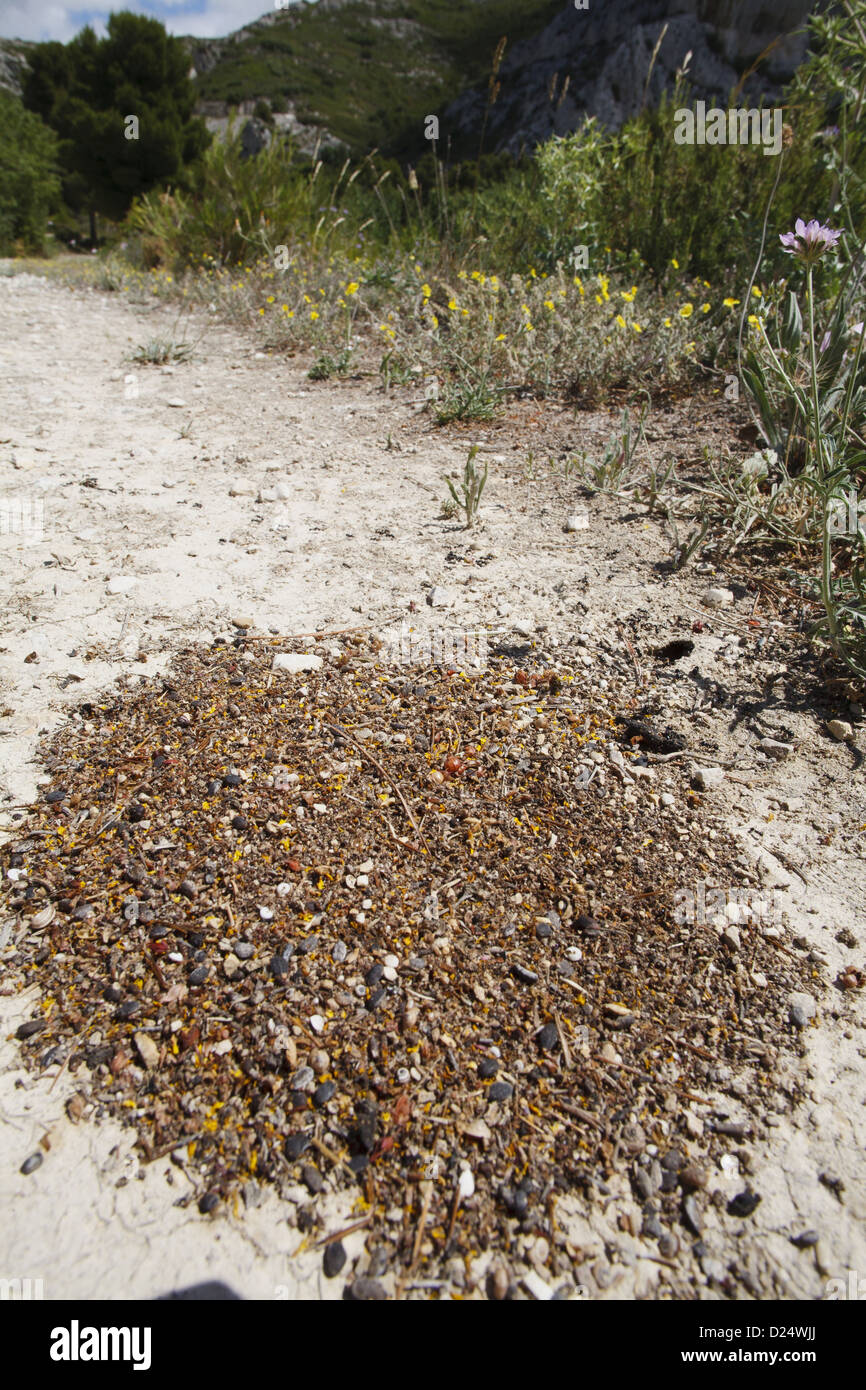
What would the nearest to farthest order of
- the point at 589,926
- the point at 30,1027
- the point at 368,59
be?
the point at 30,1027 < the point at 589,926 < the point at 368,59

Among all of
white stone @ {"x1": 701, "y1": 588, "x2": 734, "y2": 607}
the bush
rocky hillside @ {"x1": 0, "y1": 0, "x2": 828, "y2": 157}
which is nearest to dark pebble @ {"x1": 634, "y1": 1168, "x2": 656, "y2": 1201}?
white stone @ {"x1": 701, "y1": 588, "x2": 734, "y2": 607}

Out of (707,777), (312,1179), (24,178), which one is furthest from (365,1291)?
(24,178)

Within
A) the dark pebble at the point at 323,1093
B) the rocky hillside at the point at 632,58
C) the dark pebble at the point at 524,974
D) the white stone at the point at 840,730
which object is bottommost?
the dark pebble at the point at 323,1093

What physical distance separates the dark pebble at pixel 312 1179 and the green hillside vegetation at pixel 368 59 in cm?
4932

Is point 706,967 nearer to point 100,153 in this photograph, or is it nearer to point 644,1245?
point 644,1245

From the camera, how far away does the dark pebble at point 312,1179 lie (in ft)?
3.64

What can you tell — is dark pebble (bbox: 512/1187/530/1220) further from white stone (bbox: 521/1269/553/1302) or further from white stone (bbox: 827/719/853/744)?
white stone (bbox: 827/719/853/744)

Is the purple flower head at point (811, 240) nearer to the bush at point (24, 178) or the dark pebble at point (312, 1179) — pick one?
the dark pebble at point (312, 1179)

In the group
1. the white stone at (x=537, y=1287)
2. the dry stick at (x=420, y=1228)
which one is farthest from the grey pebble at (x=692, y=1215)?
the dry stick at (x=420, y=1228)

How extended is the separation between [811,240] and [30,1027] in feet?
9.07

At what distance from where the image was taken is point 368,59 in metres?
58.5

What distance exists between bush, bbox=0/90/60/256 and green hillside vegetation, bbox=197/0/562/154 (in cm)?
2800

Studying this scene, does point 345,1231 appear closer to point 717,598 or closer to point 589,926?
point 589,926

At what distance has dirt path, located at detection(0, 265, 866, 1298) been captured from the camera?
3.50ft
